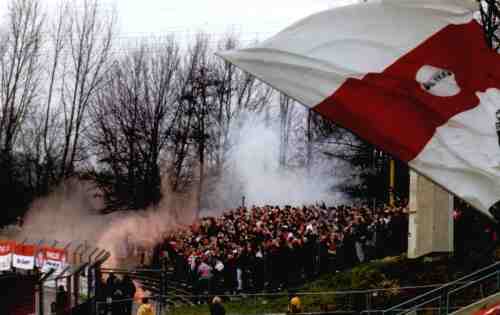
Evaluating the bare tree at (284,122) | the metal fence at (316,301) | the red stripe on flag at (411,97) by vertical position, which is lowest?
the metal fence at (316,301)

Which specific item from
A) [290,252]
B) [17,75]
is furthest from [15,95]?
[290,252]

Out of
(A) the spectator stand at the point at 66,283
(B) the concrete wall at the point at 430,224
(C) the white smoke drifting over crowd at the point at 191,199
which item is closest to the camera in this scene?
(A) the spectator stand at the point at 66,283

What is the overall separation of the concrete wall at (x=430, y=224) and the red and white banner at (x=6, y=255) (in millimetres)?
11339

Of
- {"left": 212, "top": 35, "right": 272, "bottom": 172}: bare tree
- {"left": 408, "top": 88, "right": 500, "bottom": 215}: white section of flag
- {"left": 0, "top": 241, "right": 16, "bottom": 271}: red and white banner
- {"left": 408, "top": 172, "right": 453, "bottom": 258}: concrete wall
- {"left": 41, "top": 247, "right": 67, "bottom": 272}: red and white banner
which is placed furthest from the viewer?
{"left": 212, "top": 35, "right": 272, "bottom": 172}: bare tree

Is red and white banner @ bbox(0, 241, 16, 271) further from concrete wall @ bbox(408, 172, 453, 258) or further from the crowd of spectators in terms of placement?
concrete wall @ bbox(408, 172, 453, 258)

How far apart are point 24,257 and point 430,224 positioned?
11183 millimetres

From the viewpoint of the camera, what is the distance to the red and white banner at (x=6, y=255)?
24266 millimetres

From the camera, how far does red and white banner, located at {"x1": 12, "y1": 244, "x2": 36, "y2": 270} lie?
76.2 feet

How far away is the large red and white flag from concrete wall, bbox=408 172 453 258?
42.9 ft

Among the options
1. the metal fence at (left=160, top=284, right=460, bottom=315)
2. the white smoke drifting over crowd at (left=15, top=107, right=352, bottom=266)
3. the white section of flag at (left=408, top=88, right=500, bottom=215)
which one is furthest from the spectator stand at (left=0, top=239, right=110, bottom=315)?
the white smoke drifting over crowd at (left=15, top=107, right=352, bottom=266)

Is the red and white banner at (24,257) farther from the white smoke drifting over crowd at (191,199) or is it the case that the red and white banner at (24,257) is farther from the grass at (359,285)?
the white smoke drifting over crowd at (191,199)

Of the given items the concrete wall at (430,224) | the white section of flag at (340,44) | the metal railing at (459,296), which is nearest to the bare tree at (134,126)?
the concrete wall at (430,224)

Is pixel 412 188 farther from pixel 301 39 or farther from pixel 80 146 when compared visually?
pixel 80 146

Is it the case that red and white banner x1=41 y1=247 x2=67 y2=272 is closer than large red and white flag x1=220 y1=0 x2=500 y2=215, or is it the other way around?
large red and white flag x1=220 y1=0 x2=500 y2=215
